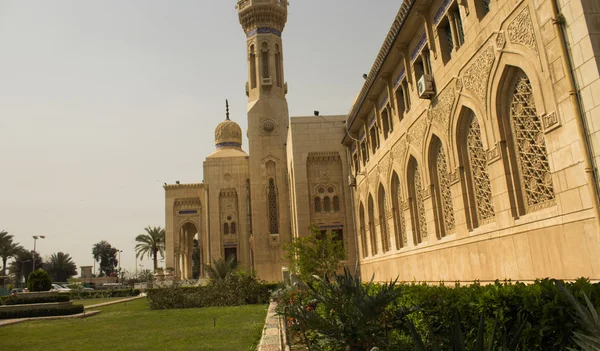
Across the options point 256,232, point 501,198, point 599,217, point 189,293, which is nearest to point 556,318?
point 599,217

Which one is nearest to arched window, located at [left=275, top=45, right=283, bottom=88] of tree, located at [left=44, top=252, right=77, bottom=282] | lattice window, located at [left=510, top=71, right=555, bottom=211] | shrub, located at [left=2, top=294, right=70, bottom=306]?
shrub, located at [left=2, top=294, right=70, bottom=306]

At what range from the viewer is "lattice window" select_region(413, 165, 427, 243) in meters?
12.6

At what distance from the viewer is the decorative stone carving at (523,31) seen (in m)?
6.70

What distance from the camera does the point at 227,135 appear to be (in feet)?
129

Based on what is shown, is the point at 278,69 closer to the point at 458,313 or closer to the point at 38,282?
the point at 38,282

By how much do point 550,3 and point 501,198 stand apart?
3.23 metres

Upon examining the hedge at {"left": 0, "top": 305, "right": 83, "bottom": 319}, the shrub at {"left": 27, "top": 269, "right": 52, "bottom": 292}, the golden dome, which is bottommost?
the hedge at {"left": 0, "top": 305, "right": 83, "bottom": 319}

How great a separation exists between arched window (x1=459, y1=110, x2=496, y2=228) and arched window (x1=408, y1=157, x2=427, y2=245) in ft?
10.2

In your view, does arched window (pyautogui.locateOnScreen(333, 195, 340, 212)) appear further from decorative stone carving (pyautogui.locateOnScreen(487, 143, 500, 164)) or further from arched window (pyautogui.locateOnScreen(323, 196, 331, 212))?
decorative stone carving (pyautogui.locateOnScreen(487, 143, 500, 164))

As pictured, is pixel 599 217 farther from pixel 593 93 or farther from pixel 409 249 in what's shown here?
pixel 409 249

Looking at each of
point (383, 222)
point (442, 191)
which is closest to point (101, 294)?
point (383, 222)

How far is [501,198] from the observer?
314 inches

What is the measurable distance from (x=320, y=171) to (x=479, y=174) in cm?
1737

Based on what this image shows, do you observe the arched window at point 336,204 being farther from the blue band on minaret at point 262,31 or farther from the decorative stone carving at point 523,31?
the decorative stone carving at point 523,31
